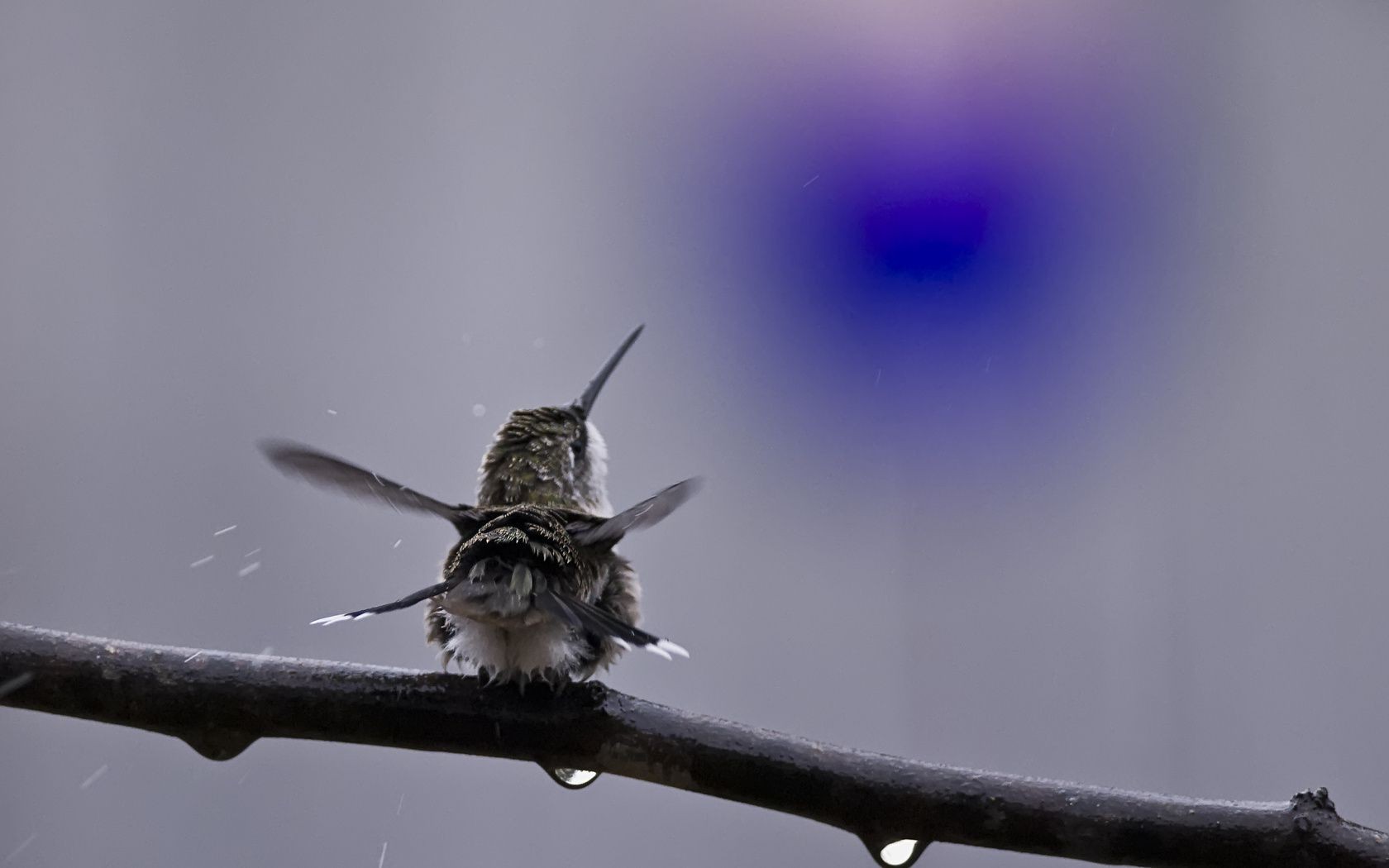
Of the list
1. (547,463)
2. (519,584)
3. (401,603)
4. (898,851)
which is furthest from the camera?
(547,463)

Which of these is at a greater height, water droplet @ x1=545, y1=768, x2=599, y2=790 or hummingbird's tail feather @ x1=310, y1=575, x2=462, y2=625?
hummingbird's tail feather @ x1=310, y1=575, x2=462, y2=625

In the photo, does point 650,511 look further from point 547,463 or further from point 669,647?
point 547,463

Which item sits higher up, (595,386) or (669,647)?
(595,386)

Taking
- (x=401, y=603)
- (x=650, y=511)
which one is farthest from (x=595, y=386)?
(x=401, y=603)

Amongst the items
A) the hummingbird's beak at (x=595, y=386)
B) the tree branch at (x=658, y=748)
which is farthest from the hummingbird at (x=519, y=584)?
the hummingbird's beak at (x=595, y=386)

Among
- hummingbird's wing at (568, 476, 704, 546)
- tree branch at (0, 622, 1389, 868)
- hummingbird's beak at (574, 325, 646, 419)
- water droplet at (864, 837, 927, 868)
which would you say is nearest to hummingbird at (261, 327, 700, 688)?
hummingbird's wing at (568, 476, 704, 546)

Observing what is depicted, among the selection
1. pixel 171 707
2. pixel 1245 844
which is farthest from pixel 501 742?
pixel 1245 844

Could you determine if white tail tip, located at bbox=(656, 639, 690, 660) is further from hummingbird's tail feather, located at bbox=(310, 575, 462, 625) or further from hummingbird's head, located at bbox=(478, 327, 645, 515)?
hummingbird's head, located at bbox=(478, 327, 645, 515)
